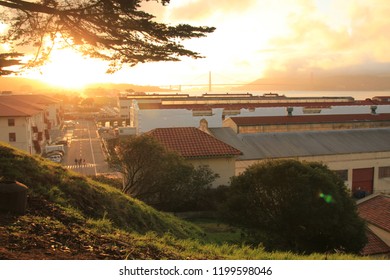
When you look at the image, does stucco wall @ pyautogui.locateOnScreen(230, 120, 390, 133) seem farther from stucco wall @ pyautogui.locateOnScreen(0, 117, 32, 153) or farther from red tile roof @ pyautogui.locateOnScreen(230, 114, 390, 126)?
stucco wall @ pyautogui.locateOnScreen(0, 117, 32, 153)

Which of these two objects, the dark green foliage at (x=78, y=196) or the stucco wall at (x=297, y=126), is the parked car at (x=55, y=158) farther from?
the dark green foliage at (x=78, y=196)

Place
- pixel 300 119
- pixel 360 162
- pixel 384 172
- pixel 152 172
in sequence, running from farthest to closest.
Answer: pixel 300 119
pixel 384 172
pixel 360 162
pixel 152 172

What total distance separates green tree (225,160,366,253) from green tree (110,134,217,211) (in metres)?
4.62

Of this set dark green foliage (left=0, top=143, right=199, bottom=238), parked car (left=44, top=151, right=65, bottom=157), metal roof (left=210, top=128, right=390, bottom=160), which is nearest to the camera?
dark green foliage (left=0, top=143, right=199, bottom=238)

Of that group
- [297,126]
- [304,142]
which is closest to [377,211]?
[304,142]

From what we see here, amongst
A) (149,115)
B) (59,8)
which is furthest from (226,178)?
(149,115)

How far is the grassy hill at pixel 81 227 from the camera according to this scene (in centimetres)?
605

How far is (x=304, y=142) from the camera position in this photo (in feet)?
84.9

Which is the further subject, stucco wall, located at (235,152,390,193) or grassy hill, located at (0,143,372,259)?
stucco wall, located at (235,152,390,193)

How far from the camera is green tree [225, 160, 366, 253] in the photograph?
33.9ft

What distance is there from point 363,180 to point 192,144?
1190 centimetres

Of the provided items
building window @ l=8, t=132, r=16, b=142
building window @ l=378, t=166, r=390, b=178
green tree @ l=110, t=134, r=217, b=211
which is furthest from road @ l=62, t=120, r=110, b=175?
building window @ l=378, t=166, r=390, b=178

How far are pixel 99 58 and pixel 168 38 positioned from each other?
1.79 metres

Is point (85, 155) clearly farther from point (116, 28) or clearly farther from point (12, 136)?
point (116, 28)
